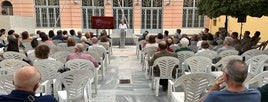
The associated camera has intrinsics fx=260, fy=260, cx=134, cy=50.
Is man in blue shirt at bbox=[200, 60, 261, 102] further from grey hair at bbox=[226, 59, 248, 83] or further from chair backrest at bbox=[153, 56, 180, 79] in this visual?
chair backrest at bbox=[153, 56, 180, 79]

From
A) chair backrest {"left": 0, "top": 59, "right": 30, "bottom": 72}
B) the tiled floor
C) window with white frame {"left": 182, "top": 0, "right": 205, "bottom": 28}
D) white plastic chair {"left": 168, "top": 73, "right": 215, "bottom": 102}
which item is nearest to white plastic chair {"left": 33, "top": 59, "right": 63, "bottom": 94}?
chair backrest {"left": 0, "top": 59, "right": 30, "bottom": 72}

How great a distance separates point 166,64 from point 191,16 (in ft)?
55.9

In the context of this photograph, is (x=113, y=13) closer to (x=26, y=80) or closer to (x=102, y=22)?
(x=102, y=22)

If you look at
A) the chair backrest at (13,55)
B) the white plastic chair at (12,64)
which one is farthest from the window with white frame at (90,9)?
the white plastic chair at (12,64)

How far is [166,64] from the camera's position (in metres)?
5.36

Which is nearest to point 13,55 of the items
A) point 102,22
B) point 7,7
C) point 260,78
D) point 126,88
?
point 126,88

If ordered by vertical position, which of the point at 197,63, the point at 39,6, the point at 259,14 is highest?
the point at 39,6

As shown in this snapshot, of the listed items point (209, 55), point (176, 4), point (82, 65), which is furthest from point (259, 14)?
point (176, 4)

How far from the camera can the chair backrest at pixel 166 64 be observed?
5.30m

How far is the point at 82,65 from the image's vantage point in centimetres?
490

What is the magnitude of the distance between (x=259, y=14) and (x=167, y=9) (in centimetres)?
1280

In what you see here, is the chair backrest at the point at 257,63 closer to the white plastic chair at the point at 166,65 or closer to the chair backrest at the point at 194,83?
the white plastic chair at the point at 166,65

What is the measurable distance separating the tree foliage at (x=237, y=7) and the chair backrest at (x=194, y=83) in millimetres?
5516

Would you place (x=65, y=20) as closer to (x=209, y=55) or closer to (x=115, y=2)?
(x=115, y=2)
